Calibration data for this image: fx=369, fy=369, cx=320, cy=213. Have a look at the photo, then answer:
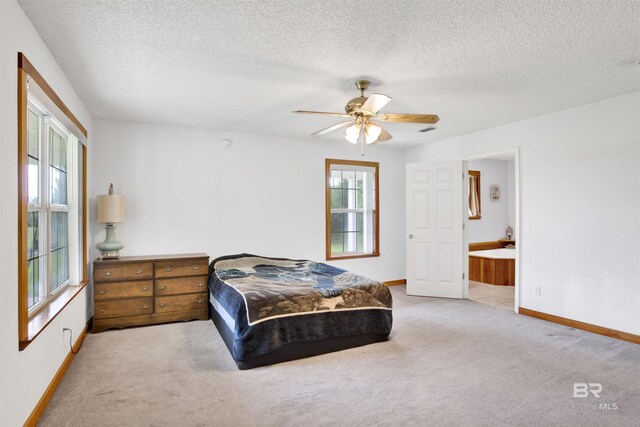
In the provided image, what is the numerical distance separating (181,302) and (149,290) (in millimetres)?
371

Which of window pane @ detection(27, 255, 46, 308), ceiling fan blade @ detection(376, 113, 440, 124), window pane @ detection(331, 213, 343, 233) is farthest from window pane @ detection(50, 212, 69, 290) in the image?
window pane @ detection(331, 213, 343, 233)

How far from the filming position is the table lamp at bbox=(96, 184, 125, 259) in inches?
159

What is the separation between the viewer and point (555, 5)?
204 centimetres

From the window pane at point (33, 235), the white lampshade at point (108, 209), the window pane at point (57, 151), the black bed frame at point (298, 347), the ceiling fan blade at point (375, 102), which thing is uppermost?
the ceiling fan blade at point (375, 102)

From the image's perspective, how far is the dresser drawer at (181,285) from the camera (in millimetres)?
4137

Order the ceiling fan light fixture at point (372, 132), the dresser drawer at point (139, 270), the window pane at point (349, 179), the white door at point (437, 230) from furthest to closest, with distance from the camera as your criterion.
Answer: the window pane at point (349, 179) < the white door at point (437, 230) < the dresser drawer at point (139, 270) < the ceiling fan light fixture at point (372, 132)

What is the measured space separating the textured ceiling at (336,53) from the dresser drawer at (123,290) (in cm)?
190

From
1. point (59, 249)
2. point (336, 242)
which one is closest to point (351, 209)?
point (336, 242)

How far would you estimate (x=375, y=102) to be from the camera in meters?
2.81

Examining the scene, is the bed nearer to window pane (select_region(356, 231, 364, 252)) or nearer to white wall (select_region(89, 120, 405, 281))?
white wall (select_region(89, 120, 405, 281))

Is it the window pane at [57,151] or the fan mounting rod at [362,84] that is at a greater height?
the fan mounting rod at [362,84]

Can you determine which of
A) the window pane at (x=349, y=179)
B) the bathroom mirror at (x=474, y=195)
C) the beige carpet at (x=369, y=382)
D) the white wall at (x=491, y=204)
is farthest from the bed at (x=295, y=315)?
the white wall at (x=491, y=204)

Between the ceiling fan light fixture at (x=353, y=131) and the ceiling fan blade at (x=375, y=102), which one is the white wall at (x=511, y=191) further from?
the ceiling fan blade at (x=375, y=102)

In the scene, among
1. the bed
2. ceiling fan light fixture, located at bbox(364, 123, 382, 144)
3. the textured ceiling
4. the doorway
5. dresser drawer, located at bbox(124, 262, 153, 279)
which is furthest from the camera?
the doorway
